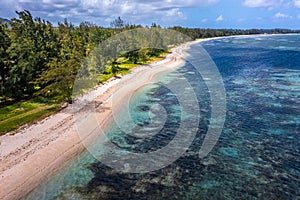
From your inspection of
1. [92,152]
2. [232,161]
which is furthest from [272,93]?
[92,152]

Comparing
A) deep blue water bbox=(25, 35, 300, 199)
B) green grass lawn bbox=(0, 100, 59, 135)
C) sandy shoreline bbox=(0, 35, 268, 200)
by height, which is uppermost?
green grass lawn bbox=(0, 100, 59, 135)

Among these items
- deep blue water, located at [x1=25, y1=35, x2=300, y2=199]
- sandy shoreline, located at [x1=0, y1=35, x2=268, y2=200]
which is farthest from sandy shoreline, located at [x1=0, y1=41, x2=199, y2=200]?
deep blue water, located at [x1=25, y1=35, x2=300, y2=199]

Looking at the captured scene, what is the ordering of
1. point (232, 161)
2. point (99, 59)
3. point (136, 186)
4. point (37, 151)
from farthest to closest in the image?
point (99, 59)
point (37, 151)
point (232, 161)
point (136, 186)

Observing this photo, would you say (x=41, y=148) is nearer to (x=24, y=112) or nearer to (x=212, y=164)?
(x=24, y=112)

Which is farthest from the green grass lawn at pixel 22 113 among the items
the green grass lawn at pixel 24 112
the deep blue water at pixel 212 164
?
the deep blue water at pixel 212 164

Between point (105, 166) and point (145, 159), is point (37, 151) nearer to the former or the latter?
point (105, 166)

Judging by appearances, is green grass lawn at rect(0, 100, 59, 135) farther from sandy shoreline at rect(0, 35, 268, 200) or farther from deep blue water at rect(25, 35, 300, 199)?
deep blue water at rect(25, 35, 300, 199)

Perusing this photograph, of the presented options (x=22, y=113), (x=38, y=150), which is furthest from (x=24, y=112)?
(x=38, y=150)

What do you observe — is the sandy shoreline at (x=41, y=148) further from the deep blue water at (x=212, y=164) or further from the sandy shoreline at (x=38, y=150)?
the deep blue water at (x=212, y=164)
